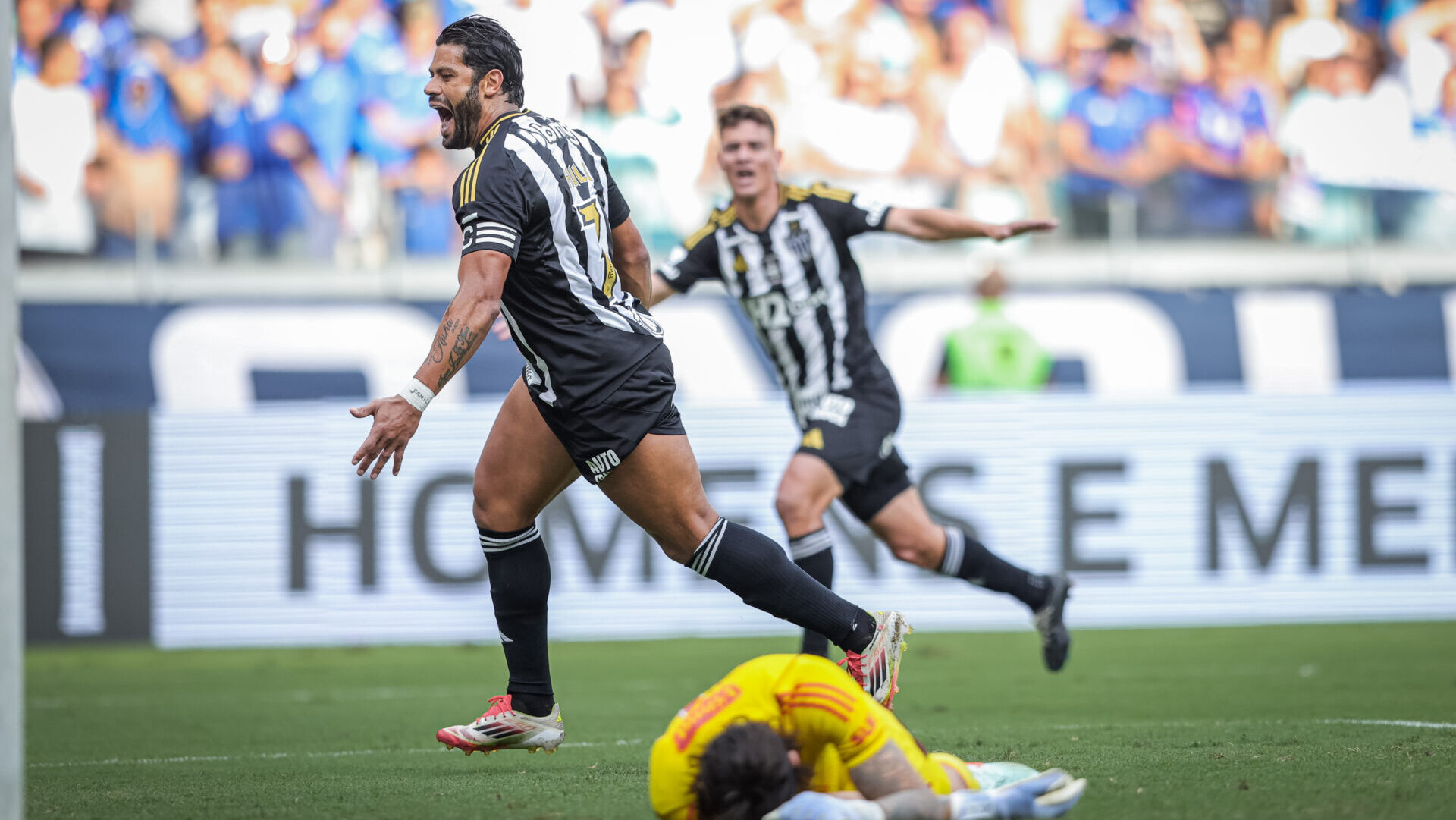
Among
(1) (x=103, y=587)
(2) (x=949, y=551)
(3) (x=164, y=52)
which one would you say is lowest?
(1) (x=103, y=587)

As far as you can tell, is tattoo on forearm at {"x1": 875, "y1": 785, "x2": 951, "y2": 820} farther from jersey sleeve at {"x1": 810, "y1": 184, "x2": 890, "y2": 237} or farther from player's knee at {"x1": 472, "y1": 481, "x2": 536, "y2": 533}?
jersey sleeve at {"x1": 810, "y1": 184, "x2": 890, "y2": 237}

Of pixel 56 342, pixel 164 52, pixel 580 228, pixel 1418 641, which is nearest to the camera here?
pixel 580 228

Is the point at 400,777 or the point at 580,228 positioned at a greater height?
the point at 580,228

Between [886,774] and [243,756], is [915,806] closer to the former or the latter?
[886,774]

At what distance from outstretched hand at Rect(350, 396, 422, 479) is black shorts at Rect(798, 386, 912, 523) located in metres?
2.50

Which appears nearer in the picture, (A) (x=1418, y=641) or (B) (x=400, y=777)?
(B) (x=400, y=777)

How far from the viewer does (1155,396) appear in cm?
1020

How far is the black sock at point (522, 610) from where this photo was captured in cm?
432

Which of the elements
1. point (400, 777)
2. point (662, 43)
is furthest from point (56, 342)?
point (400, 777)

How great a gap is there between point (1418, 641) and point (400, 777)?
21.1 feet

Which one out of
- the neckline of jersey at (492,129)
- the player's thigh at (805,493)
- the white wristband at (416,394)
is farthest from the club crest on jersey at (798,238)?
the white wristband at (416,394)

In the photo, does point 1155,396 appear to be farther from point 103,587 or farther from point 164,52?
point 164,52

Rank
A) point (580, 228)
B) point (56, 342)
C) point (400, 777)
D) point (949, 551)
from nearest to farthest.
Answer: point (580, 228)
point (400, 777)
point (949, 551)
point (56, 342)

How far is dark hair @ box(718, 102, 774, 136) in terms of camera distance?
5652mm
